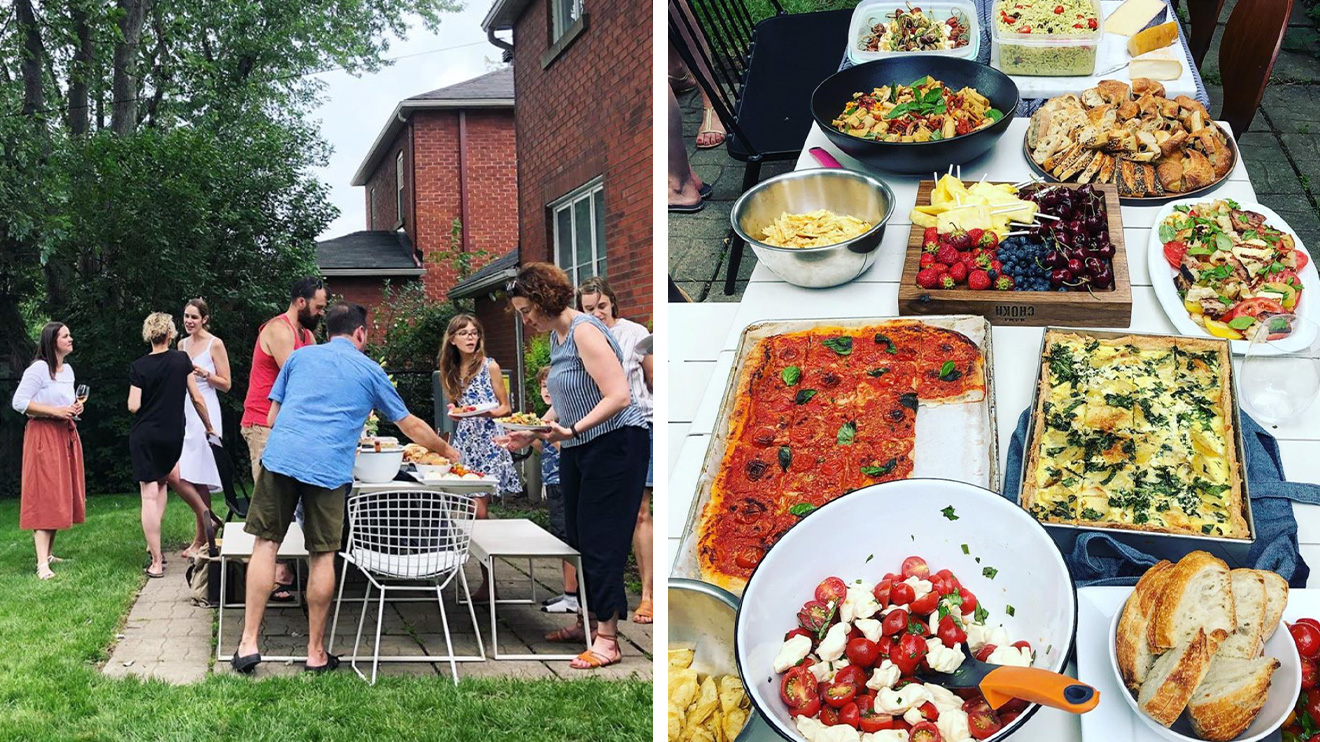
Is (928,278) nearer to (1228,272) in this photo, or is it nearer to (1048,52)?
(1228,272)

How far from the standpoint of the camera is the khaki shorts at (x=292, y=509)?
333 cm

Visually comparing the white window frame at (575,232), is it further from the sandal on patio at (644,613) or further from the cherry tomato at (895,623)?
the cherry tomato at (895,623)

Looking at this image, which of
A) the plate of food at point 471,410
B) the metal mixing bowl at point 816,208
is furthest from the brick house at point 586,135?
the metal mixing bowl at point 816,208

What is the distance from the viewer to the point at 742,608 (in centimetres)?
109

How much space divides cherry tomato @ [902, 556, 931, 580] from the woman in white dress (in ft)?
14.4

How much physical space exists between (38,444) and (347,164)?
4693 mm

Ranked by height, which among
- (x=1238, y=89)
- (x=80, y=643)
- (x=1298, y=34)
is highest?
(x=1298, y=34)

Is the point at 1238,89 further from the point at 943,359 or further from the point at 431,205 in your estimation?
the point at 431,205

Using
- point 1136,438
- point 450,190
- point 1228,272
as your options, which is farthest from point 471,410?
point 450,190

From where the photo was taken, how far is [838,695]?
1054 mm

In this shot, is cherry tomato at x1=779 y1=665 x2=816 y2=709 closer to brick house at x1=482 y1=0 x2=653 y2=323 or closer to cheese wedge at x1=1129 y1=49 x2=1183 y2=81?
cheese wedge at x1=1129 y1=49 x2=1183 y2=81

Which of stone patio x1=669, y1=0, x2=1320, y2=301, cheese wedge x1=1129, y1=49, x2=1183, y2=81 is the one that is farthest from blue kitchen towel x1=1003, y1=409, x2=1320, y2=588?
cheese wedge x1=1129, y1=49, x2=1183, y2=81

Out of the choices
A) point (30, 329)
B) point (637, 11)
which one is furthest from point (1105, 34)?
point (30, 329)

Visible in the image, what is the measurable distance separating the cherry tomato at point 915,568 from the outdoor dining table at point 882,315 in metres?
0.30
